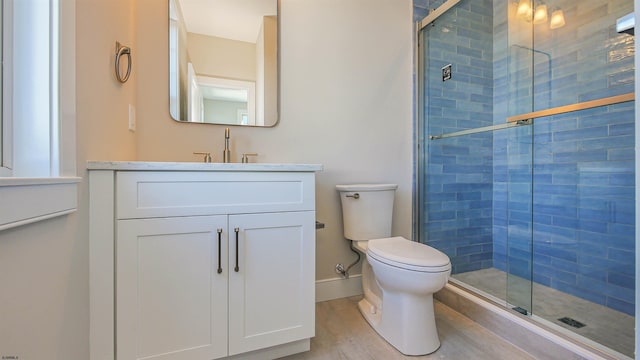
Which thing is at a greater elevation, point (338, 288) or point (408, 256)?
point (408, 256)

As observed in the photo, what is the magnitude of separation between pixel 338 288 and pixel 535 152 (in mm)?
1610

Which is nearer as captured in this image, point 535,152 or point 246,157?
point 246,157

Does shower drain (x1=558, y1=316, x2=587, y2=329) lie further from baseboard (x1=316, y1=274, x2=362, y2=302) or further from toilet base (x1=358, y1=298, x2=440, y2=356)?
baseboard (x1=316, y1=274, x2=362, y2=302)

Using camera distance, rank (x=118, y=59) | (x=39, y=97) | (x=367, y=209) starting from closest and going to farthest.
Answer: (x=39, y=97)
(x=118, y=59)
(x=367, y=209)

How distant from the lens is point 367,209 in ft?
5.46

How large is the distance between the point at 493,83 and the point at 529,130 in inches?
23.6

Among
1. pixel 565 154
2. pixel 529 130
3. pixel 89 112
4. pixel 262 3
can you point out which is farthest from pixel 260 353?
pixel 565 154

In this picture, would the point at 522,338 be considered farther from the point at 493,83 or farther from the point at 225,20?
the point at 225,20

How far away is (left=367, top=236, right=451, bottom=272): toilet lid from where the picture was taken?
46.4 inches

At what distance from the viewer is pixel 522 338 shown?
128 cm

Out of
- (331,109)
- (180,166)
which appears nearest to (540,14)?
(331,109)

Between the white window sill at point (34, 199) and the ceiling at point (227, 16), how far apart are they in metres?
1.15

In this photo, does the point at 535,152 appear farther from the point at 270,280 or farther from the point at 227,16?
the point at 227,16

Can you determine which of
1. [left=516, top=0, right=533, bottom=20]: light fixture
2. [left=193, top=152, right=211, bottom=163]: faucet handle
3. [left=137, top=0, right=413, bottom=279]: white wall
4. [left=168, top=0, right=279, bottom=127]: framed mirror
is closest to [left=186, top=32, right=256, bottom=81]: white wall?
[left=168, top=0, right=279, bottom=127]: framed mirror
